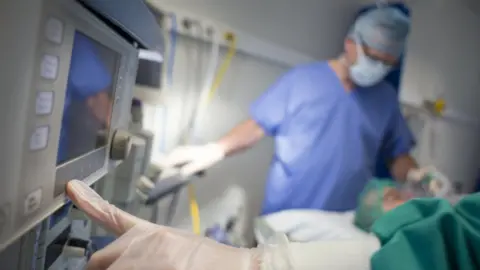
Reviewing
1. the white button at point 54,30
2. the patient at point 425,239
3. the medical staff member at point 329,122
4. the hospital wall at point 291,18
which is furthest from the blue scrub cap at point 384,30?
the white button at point 54,30

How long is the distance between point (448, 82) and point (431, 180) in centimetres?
121

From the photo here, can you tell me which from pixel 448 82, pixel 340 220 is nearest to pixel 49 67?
pixel 340 220

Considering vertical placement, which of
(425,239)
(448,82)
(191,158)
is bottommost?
(191,158)

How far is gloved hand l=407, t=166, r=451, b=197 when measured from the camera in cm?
170

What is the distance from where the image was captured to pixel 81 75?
63 centimetres

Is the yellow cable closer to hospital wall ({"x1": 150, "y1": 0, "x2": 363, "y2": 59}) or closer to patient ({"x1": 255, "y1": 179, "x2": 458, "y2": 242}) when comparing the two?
hospital wall ({"x1": 150, "y1": 0, "x2": 363, "y2": 59})

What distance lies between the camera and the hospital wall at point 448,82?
2494 mm

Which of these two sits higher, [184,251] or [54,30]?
[54,30]

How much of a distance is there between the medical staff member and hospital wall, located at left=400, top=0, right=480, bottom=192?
747mm

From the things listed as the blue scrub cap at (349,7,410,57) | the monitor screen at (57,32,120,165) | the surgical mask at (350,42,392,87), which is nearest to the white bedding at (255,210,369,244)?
the surgical mask at (350,42,392,87)

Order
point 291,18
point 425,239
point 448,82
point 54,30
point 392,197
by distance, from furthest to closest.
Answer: point 448,82 < point 291,18 < point 392,197 < point 425,239 < point 54,30

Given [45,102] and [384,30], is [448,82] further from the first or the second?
[45,102]

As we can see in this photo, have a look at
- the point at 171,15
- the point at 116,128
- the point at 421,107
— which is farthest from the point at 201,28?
the point at 421,107

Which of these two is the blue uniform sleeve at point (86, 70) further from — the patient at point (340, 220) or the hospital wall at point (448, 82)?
the hospital wall at point (448, 82)
